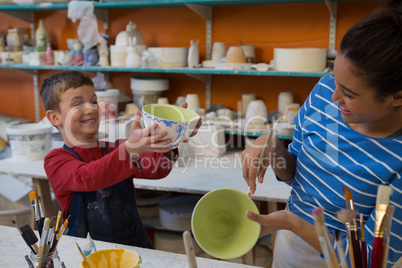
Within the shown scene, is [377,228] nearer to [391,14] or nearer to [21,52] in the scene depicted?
[391,14]

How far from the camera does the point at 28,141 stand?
2518 mm

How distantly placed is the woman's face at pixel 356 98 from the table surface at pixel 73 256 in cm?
51

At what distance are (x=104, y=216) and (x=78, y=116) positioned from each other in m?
0.40

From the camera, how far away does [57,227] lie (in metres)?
0.99

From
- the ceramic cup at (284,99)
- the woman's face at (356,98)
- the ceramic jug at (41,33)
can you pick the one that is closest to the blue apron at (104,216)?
the woman's face at (356,98)

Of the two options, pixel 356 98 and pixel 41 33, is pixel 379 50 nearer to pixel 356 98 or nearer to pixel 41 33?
pixel 356 98

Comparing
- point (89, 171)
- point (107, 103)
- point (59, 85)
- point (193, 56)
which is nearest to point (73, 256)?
point (89, 171)

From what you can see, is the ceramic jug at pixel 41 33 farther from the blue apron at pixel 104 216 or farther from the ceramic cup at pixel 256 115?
the blue apron at pixel 104 216

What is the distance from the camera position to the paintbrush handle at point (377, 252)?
0.73m

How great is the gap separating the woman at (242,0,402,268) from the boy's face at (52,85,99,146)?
0.69 meters

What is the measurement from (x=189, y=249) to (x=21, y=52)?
309 cm

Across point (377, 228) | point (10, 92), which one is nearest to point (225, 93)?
point (10, 92)

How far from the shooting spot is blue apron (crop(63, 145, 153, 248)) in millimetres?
1604

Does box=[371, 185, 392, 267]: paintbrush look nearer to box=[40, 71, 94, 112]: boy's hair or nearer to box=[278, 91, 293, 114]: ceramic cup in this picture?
box=[40, 71, 94, 112]: boy's hair
